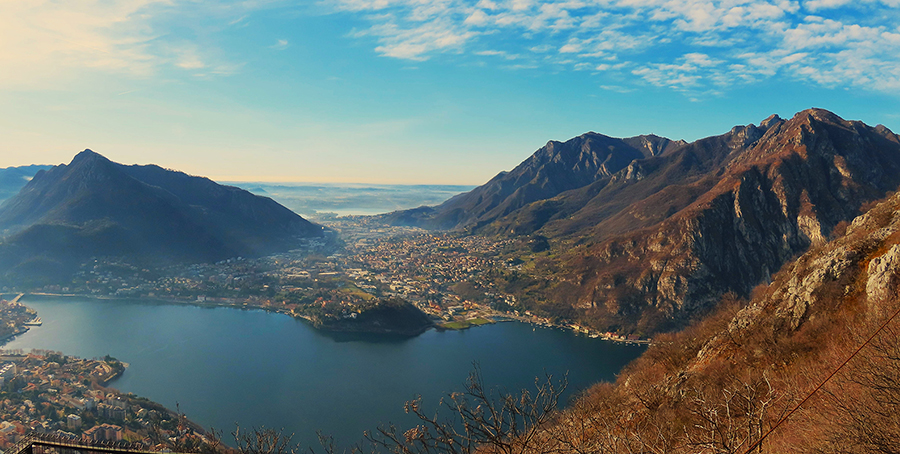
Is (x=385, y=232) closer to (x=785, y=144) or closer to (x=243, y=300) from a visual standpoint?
(x=243, y=300)

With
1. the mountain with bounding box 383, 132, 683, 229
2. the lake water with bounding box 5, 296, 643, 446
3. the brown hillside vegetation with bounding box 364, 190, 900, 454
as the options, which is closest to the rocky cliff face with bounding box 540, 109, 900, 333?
the lake water with bounding box 5, 296, 643, 446

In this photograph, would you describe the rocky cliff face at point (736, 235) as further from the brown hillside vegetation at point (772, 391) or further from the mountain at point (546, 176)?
the mountain at point (546, 176)

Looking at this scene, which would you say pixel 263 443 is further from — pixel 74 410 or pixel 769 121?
pixel 769 121

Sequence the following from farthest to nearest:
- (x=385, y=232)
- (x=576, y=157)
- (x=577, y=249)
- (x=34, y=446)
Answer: (x=576, y=157)
(x=385, y=232)
(x=577, y=249)
(x=34, y=446)

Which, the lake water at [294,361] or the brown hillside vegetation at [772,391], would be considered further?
the lake water at [294,361]

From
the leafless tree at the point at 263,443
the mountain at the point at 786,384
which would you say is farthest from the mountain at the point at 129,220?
the mountain at the point at 786,384

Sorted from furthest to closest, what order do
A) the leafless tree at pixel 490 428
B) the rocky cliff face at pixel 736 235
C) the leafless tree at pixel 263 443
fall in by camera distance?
the rocky cliff face at pixel 736 235
the leafless tree at pixel 263 443
the leafless tree at pixel 490 428

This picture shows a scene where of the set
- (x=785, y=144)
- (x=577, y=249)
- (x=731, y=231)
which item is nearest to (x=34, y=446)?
(x=731, y=231)
